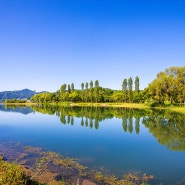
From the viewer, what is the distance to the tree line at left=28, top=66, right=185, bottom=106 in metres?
74.8

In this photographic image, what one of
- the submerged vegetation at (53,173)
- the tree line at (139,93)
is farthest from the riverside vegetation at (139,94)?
the submerged vegetation at (53,173)

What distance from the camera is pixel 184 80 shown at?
7238 cm

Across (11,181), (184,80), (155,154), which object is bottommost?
(155,154)

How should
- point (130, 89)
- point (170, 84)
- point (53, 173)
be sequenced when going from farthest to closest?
point (130, 89)
point (170, 84)
point (53, 173)

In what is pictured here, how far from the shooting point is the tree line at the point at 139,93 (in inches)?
2945

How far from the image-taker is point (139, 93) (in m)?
116

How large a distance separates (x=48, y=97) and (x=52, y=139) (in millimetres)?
135646

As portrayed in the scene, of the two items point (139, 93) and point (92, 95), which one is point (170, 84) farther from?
point (92, 95)

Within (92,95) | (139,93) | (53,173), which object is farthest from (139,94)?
(53,173)

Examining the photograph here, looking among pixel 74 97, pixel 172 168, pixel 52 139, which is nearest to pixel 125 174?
pixel 172 168

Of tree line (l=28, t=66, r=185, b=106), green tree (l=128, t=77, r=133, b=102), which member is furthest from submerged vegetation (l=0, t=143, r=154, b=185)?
green tree (l=128, t=77, r=133, b=102)

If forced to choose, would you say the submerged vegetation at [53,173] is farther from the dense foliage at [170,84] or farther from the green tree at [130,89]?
the green tree at [130,89]

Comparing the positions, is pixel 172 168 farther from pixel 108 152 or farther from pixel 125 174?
pixel 108 152

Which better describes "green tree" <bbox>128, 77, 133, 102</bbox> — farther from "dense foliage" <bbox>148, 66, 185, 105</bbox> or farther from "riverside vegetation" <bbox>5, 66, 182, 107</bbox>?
"dense foliage" <bbox>148, 66, 185, 105</bbox>
